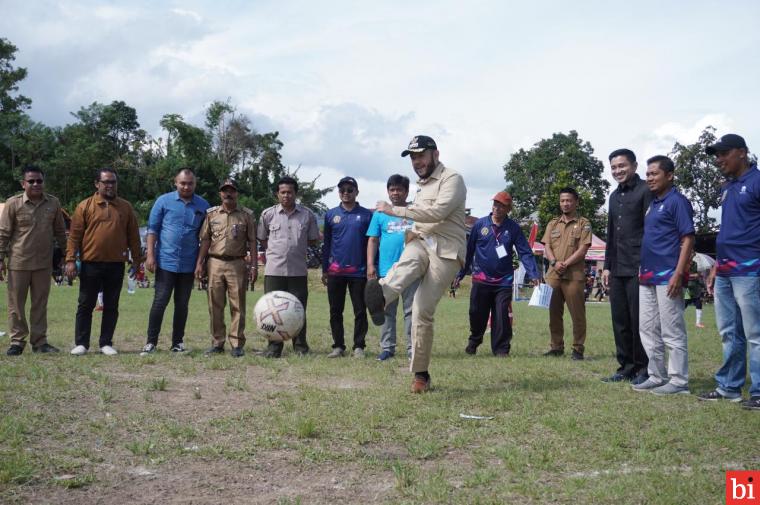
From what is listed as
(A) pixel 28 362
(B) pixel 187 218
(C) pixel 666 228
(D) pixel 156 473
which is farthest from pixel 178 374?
(C) pixel 666 228

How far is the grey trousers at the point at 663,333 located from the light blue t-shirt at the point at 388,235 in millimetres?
→ 3335

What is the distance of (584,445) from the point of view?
4621 millimetres

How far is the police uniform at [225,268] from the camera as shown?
8.94 m

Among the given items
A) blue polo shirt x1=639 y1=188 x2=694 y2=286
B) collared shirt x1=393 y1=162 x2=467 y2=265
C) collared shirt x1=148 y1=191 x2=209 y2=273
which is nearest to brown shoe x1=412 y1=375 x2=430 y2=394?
collared shirt x1=393 y1=162 x2=467 y2=265

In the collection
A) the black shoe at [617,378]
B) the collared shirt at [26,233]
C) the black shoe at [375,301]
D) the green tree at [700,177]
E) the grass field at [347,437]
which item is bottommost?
the grass field at [347,437]

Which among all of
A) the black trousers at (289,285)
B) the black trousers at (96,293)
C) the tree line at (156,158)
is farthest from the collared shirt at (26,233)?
the tree line at (156,158)

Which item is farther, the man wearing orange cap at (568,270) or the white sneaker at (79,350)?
the man wearing orange cap at (568,270)

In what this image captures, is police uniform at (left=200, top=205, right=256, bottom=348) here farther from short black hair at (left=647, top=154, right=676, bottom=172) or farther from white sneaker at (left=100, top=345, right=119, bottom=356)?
short black hair at (left=647, top=154, right=676, bottom=172)

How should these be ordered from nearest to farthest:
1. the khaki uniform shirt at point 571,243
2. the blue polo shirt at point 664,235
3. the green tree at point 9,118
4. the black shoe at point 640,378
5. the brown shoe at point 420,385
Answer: the brown shoe at point 420,385
the blue polo shirt at point 664,235
the black shoe at point 640,378
the khaki uniform shirt at point 571,243
the green tree at point 9,118

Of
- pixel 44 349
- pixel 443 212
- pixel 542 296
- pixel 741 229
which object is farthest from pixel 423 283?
pixel 542 296

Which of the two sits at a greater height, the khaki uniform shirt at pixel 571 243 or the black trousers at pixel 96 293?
the khaki uniform shirt at pixel 571 243

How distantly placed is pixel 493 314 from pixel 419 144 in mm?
4292

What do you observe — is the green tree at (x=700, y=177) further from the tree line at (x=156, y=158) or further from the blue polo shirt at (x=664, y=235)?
the blue polo shirt at (x=664, y=235)

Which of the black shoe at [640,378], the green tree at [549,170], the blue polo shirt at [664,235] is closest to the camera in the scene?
the blue polo shirt at [664,235]
